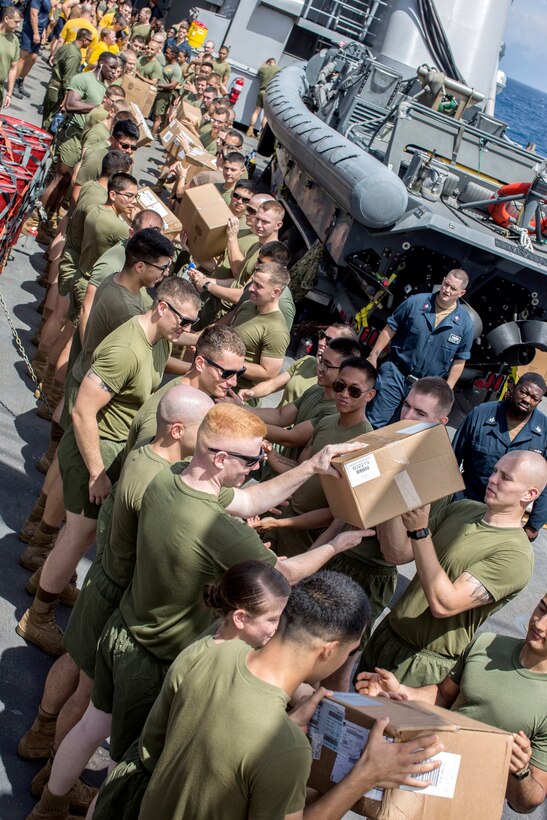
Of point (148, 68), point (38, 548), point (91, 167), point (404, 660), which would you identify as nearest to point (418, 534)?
point (404, 660)

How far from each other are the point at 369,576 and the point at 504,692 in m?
1.03

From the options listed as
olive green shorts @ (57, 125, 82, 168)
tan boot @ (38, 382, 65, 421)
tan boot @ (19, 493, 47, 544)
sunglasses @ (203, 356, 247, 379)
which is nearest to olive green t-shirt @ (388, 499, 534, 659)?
sunglasses @ (203, 356, 247, 379)

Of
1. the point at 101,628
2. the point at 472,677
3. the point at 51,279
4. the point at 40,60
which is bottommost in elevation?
the point at 40,60

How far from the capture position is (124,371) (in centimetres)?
455

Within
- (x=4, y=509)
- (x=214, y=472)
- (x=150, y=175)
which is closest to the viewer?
(x=214, y=472)

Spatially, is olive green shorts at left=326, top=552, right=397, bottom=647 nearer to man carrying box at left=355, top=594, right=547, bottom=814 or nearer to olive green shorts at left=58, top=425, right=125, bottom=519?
man carrying box at left=355, top=594, right=547, bottom=814

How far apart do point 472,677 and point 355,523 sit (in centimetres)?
72

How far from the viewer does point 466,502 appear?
4.34 meters

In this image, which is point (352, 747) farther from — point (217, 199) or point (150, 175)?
point (150, 175)

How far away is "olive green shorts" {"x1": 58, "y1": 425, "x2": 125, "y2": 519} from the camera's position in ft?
15.3

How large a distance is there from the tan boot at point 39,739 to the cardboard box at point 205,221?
476 centimetres

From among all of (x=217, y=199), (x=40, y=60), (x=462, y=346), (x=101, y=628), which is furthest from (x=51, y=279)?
(x=40, y=60)

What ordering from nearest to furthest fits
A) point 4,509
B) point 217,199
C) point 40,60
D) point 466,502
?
point 466,502, point 4,509, point 217,199, point 40,60

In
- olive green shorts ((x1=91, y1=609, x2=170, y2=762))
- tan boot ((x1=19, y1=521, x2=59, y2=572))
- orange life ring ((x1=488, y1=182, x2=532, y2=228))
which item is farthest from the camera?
orange life ring ((x1=488, y1=182, x2=532, y2=228))
